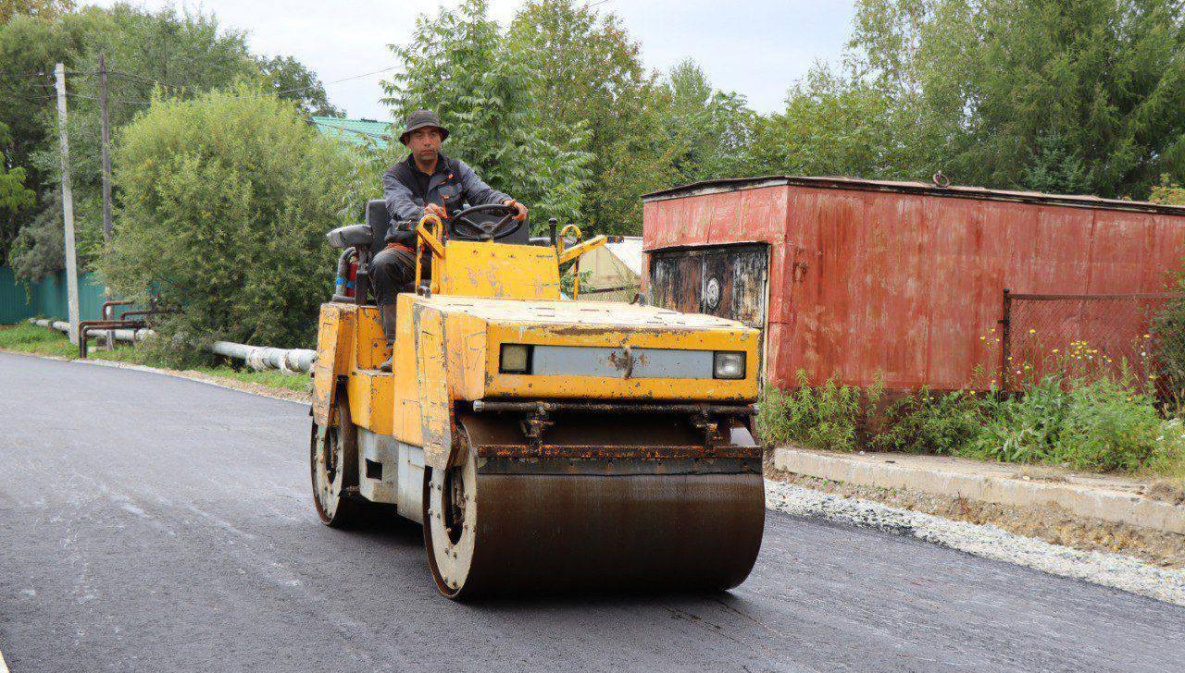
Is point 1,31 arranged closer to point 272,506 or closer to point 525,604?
point 272,506

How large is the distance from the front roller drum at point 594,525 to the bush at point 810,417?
18.2 ft

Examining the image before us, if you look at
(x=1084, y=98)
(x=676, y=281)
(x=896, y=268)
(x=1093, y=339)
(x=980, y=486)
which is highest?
(x=1084, y=98)

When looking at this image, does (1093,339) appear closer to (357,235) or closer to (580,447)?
(357,235)

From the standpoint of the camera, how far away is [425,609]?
17.4 ft

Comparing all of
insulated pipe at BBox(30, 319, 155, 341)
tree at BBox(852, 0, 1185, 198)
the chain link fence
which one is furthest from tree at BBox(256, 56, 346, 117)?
the chain link fence

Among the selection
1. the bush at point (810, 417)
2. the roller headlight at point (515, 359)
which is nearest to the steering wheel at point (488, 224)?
the roller headlight at point (515, 359)

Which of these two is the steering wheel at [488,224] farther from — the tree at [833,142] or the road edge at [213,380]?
the tree at [833,142]

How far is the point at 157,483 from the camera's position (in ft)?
28.8

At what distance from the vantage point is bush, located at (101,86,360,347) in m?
23.7

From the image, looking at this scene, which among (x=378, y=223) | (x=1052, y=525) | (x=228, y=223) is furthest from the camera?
(x=228, y=223)

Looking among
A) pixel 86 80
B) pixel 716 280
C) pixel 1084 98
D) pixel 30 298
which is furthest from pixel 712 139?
pixel 716 280

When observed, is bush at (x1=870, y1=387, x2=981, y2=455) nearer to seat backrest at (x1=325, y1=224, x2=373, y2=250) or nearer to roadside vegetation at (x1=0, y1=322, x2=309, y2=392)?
seat backrest at (x1=325, y1=224, x2=373, y2=250)

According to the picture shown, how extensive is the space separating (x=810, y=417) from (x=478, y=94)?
6974 mm

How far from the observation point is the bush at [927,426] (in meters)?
11.2
